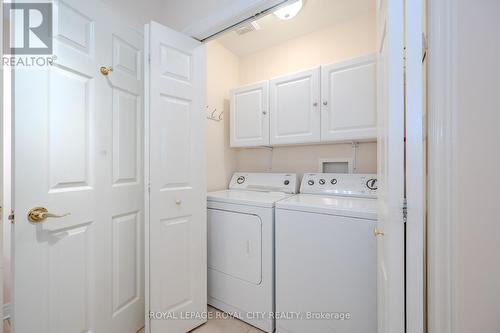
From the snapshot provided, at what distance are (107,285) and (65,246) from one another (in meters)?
0.39

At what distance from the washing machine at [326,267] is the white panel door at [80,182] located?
1063mm

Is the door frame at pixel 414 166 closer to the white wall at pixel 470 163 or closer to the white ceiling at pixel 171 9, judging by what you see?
the white wall at pixel 470 163

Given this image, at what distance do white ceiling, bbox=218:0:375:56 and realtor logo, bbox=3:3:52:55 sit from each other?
1.63 m

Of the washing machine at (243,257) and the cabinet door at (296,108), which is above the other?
the cabinet door at (296,108)

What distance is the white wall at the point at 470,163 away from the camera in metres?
0.59

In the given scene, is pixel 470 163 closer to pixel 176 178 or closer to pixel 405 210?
pixel 405 210

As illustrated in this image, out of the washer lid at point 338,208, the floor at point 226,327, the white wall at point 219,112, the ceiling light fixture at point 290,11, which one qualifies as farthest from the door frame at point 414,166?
the white wall at point 219,112

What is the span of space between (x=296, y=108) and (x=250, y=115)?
1.68 ft

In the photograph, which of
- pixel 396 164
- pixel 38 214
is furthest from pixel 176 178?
pixel 396 164

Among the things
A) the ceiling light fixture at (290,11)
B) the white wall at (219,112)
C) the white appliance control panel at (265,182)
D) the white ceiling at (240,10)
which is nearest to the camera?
the white ceiling at (240,10)

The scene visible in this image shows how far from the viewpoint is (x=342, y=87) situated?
171 centimetres

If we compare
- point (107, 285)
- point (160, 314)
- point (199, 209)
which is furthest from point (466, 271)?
point (107, 285)

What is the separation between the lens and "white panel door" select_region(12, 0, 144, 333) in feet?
3.14

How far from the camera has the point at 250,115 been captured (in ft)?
7.31
